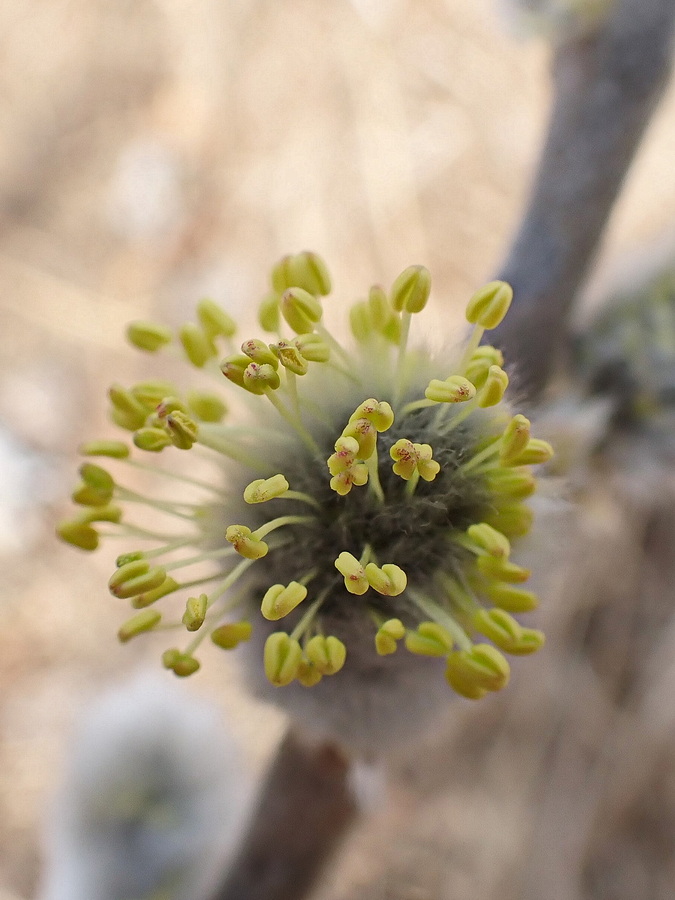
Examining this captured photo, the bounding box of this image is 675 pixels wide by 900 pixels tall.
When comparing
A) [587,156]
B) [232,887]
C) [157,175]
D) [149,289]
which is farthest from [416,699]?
[157,175]

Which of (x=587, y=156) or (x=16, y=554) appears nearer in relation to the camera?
(x=587, y=156)

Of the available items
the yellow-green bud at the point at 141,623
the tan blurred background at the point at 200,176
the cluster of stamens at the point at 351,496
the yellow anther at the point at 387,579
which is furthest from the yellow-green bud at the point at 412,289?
the tan blurred background at the point at 200,176

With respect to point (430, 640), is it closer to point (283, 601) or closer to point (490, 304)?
point (283, 601)

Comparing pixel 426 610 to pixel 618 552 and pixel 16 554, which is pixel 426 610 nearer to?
pixel 618 552

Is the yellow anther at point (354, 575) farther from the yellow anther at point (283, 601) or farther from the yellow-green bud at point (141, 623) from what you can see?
the yellow-green bud at point (141, 623)

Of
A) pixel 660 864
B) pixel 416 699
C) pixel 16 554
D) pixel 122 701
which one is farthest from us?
pixel 16 554

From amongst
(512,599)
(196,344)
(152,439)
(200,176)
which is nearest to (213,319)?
(196,344)

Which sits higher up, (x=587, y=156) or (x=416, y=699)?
(x=587, y=156)
